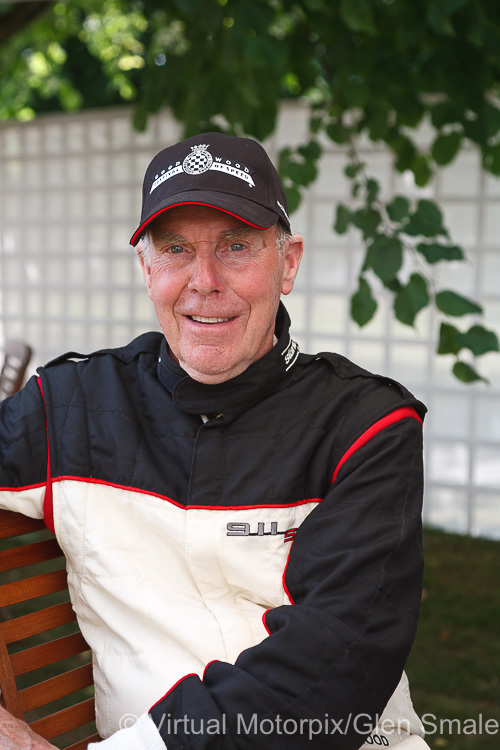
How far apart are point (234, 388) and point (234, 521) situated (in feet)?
0.79

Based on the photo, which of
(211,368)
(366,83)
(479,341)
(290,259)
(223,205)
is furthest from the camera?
(366,83)

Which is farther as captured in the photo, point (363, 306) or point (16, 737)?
point (363, 306)

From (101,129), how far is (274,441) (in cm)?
440

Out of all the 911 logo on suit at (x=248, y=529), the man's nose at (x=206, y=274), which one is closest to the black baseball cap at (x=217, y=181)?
the man's nose at (x=206, y=274)

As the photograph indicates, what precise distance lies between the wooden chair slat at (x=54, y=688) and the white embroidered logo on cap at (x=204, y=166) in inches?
37.4

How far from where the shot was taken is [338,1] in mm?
2545

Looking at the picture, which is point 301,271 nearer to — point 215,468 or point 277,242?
point 277,242

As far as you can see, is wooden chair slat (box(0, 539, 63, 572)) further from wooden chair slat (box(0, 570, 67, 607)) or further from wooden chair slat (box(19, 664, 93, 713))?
wooden chair slat (box(19, 664, 93, 713))

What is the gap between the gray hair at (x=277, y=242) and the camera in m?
1.43

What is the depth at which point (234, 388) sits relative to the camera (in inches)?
55.5

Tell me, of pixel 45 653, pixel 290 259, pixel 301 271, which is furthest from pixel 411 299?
pixel 301 271

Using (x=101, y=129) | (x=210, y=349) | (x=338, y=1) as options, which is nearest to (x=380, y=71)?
(x=338, y=1)

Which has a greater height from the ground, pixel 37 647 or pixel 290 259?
pixel 290 259

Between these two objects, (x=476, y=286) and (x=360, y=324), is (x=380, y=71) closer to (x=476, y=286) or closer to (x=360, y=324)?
(x=360, y=324)
